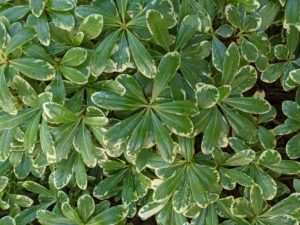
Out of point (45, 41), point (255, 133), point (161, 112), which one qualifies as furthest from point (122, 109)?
point (255, 133)

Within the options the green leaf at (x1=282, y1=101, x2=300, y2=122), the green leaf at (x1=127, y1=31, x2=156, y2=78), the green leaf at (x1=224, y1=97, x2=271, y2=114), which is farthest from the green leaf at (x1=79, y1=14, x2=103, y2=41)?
the green leaf at (x1=282, y1=101, x2=300, y2=122)

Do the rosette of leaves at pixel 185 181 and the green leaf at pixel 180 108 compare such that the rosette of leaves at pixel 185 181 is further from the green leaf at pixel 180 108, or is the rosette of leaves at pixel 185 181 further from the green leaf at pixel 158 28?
the green leaf at pixel 158 28

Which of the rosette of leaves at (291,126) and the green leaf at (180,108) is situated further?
the rosette of leaves at (291,126)

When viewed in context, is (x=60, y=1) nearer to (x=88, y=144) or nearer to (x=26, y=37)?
(x=26, y=37)

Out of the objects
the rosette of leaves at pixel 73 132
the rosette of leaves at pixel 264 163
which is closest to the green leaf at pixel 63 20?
the rosette of leaves at pixel 73 132

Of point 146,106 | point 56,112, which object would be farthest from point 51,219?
point 146,106

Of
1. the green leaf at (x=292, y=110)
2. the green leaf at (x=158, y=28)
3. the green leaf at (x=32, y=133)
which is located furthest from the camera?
the green leaf at (x=292, y=110)

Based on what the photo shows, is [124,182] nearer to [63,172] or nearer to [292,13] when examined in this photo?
[63,172]
